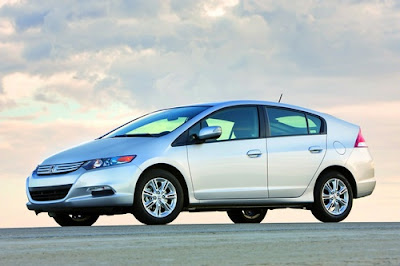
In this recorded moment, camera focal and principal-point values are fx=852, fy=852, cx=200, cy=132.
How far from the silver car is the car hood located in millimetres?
17

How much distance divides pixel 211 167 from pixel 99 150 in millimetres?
1644

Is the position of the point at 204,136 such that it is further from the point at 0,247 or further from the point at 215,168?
the point at 0,247

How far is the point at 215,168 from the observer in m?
12.5

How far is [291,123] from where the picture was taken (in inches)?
541

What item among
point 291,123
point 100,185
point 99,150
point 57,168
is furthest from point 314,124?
point 57,168

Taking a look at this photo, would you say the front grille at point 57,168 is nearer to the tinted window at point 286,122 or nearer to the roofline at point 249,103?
the roofline at point 249,103

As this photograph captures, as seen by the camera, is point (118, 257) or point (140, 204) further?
point (140, 204)

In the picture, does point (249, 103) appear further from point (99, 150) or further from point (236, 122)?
point (99, 150)

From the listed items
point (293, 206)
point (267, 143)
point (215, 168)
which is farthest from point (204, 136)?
point (293, 206)

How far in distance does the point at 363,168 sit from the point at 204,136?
3.26 meters

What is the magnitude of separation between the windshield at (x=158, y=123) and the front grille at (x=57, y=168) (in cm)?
121

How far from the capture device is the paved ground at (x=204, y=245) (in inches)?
281

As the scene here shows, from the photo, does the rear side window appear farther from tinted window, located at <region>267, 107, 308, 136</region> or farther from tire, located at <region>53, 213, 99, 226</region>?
tire, located at <region>53, 213, 99, 226</region>

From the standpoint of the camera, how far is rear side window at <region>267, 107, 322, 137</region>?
13.5 metres
